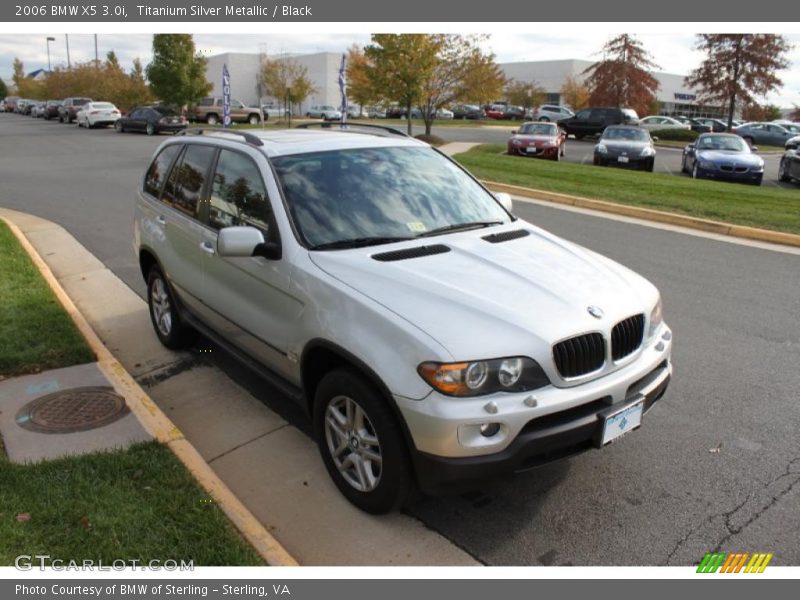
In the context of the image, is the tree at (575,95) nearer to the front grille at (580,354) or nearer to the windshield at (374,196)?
the windshield at (374,196)

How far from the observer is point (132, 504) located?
3.31m

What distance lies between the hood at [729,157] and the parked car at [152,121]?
83.7 ft

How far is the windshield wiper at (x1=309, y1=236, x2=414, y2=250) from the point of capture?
12.0 feet

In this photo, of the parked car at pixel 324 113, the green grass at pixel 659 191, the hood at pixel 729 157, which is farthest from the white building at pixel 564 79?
the green grass at pixel 659 191

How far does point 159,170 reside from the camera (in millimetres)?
5648

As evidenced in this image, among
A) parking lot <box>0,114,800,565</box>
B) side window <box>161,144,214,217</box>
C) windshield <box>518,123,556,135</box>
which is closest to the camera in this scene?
parking lot <box>0,114,800,565</box>

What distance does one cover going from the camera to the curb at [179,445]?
3.06 m

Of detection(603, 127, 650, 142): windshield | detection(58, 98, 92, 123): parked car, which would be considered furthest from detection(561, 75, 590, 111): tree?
detection(58, 98, 92, 123): parked car

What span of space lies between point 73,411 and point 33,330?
1.59 m

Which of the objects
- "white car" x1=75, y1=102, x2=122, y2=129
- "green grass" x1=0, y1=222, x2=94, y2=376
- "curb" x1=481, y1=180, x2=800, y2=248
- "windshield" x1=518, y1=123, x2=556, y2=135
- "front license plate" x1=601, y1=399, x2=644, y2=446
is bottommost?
"green grass" x1=0, y1=222, x2=94, y2=376

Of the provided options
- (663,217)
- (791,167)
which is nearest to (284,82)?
(791,167)

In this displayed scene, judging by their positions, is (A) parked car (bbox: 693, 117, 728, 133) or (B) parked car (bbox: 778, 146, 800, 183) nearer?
(B) parked car (bbox: 778, 146, 800, 183)

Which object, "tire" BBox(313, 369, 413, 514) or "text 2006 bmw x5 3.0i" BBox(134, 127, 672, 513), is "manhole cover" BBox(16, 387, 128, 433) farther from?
"tire" BBox(313, 369, 413, 514)

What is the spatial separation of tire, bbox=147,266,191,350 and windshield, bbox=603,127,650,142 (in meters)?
17.3
